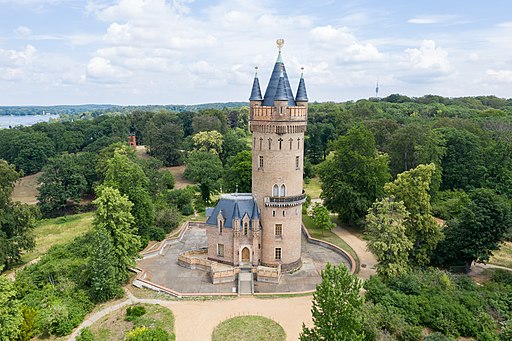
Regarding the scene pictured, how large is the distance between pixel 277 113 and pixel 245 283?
1508 cm

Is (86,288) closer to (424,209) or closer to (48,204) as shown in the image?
(424,209)

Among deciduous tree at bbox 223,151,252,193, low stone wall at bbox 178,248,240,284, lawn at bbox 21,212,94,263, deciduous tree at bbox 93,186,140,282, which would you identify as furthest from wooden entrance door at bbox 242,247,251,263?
lawn at bbox 21,212,94,263

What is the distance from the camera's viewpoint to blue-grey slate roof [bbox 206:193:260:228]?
34406mm

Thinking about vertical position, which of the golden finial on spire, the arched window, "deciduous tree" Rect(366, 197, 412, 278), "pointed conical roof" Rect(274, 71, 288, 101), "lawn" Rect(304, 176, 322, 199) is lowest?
"lawn" Rect(304, 176, 322, 199)

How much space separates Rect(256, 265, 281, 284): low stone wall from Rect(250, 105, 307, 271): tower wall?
5.12ft

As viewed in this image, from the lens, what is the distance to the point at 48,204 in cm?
6206

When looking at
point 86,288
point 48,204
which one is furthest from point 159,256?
point 48,204

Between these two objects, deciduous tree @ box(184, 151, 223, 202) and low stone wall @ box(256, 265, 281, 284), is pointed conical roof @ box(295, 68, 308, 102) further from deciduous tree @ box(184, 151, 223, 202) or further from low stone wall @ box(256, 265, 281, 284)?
deciduous tree @ box(184, 151, 223, 202)

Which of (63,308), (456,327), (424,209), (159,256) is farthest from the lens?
(159,256)

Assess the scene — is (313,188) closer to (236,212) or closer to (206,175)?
(206,175)

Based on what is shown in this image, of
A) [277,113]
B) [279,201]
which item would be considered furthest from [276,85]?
[279,201]

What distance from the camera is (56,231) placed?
2092 inches

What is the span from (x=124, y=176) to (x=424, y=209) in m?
32.3

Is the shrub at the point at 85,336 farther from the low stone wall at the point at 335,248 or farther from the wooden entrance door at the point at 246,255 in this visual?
the low stone wall at the point at 335,248
